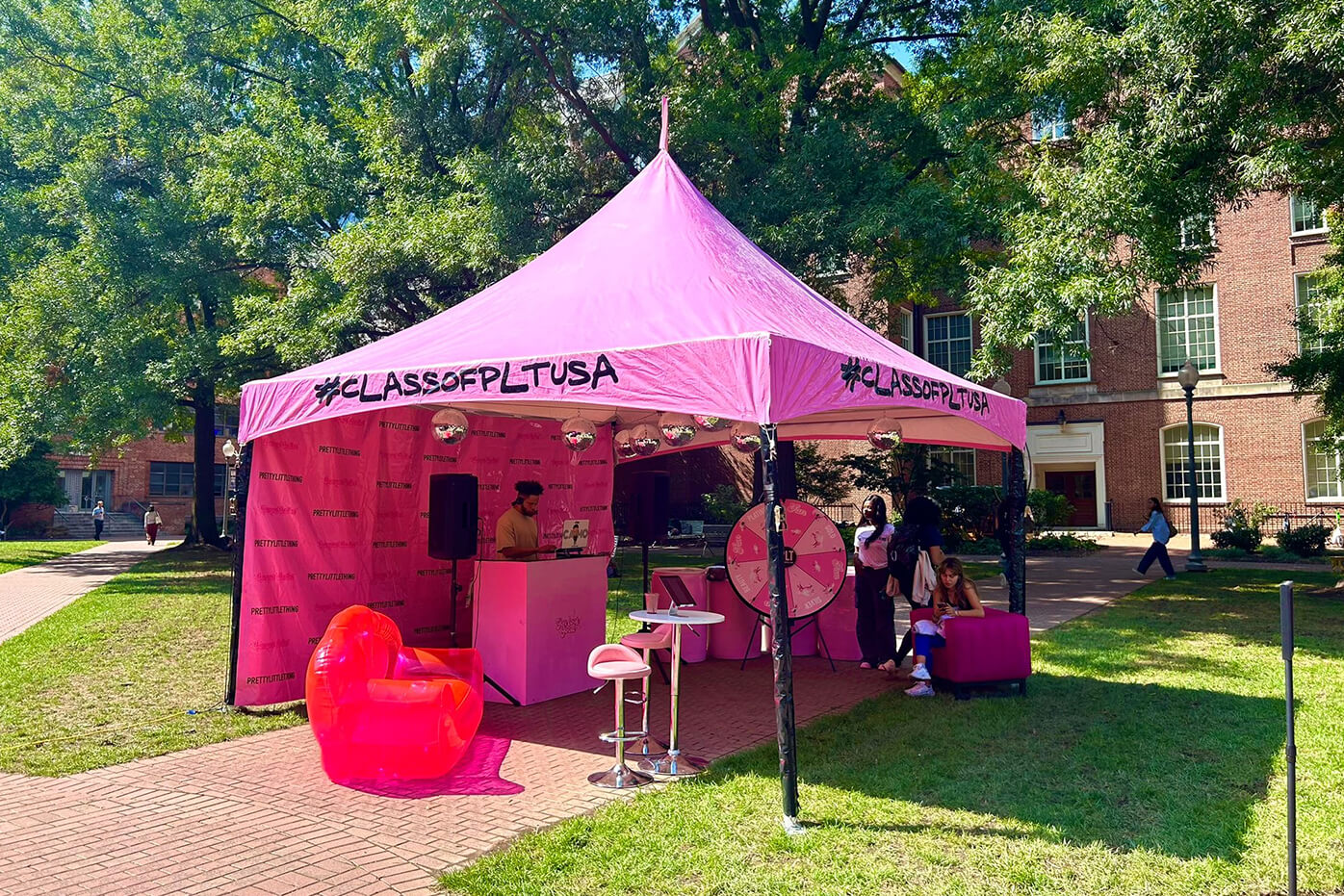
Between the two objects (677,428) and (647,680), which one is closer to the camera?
(647,680)

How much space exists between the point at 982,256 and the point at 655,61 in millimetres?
7417

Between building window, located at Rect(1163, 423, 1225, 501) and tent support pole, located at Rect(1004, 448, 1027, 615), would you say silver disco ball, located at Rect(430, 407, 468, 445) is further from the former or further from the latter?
building window, located at Rect(1163, 423, 1225, 501)

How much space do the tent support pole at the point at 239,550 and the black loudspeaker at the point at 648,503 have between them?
423 cm

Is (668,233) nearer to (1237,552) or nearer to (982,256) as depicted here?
(982,256)

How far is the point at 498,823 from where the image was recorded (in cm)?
531

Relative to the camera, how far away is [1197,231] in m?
13.4

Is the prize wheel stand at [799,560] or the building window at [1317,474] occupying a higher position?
the building window at [1317,474]

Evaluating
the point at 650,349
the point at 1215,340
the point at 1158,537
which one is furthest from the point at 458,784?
the point at 1215,340

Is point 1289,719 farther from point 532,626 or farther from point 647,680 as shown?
point 532,626

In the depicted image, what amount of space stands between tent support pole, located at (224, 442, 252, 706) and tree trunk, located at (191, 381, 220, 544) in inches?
847

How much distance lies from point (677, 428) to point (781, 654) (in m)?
4.75

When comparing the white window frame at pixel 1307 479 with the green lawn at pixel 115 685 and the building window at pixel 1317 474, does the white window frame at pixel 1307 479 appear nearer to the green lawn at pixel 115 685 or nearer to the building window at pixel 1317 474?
the building window at pixel 1317 474

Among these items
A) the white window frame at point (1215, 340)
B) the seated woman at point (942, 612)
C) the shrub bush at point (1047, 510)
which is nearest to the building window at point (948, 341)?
the white window frame at point (1215, 340)

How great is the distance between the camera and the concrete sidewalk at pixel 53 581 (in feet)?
49.9
